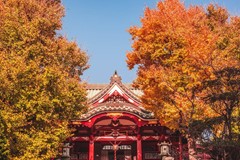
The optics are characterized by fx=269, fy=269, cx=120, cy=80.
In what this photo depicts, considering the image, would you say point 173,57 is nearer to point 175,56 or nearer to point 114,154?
point 175,56

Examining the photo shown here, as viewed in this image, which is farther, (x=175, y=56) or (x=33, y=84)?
(x=175, y=56)

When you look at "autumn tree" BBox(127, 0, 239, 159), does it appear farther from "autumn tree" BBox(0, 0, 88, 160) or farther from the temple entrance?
the temple entrance

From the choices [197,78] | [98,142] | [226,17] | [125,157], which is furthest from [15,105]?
[226,17]

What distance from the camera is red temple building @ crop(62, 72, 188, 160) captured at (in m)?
20.8

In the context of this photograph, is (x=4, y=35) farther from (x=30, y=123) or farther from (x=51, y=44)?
(x=30, y=123)

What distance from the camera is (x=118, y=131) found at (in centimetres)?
2222

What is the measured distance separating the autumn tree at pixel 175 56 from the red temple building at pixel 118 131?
374 cm

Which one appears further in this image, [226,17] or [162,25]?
[226,17]

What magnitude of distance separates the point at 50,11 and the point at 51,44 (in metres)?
2.16

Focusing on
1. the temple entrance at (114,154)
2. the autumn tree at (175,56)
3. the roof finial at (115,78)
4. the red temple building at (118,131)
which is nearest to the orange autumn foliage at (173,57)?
the autumn tree at (175,56)

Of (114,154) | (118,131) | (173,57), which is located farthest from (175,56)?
(114,154)

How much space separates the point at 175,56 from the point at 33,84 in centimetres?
725

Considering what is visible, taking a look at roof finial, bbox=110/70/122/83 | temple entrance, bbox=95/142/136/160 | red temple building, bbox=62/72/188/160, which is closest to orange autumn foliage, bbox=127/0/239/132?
red temple building, bbox=62/72/188/160

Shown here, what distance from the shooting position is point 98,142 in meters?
23.8
